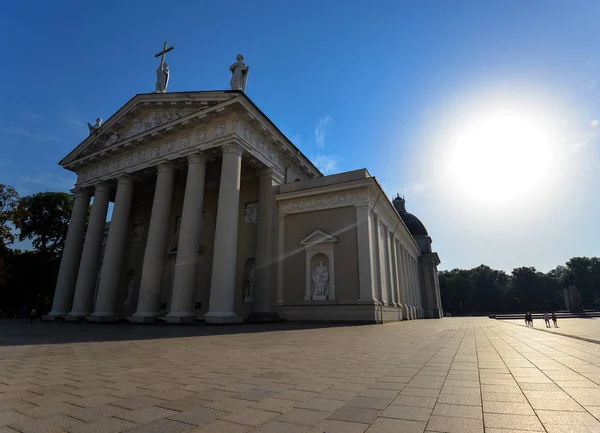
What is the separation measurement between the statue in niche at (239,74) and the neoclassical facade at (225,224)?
1.80 metres

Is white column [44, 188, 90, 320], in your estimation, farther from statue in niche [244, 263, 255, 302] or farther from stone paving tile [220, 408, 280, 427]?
stone paving tile [220, 408, 280, 427]

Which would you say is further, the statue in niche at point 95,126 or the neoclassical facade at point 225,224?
the statue in niche at point 95,126

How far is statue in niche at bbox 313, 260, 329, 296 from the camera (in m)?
19.2

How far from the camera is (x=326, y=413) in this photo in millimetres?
2883

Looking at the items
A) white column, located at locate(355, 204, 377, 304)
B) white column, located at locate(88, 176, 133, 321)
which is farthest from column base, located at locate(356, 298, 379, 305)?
white column, located at locate(88, 176, 133, 321)

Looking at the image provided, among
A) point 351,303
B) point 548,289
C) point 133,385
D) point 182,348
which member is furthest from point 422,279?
point 548,289

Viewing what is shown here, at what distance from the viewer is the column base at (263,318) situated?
18.6 m

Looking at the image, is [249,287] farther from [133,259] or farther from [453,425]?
[453,425]

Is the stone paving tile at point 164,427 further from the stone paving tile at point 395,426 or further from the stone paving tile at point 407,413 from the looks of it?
the stone paving tile at point 407,413

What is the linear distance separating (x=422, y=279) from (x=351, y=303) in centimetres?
3374

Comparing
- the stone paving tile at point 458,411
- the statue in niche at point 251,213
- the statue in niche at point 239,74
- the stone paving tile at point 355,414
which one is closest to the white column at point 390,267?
the statue in niche at point 251,213

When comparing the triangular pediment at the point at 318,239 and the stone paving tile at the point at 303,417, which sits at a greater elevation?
the triangular pediment at the point at 318,239

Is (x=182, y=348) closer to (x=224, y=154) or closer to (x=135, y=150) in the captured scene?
(x=224, y=154)

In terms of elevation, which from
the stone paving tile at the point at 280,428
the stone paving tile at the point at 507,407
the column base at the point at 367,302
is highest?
the column base at the point at 367,302
